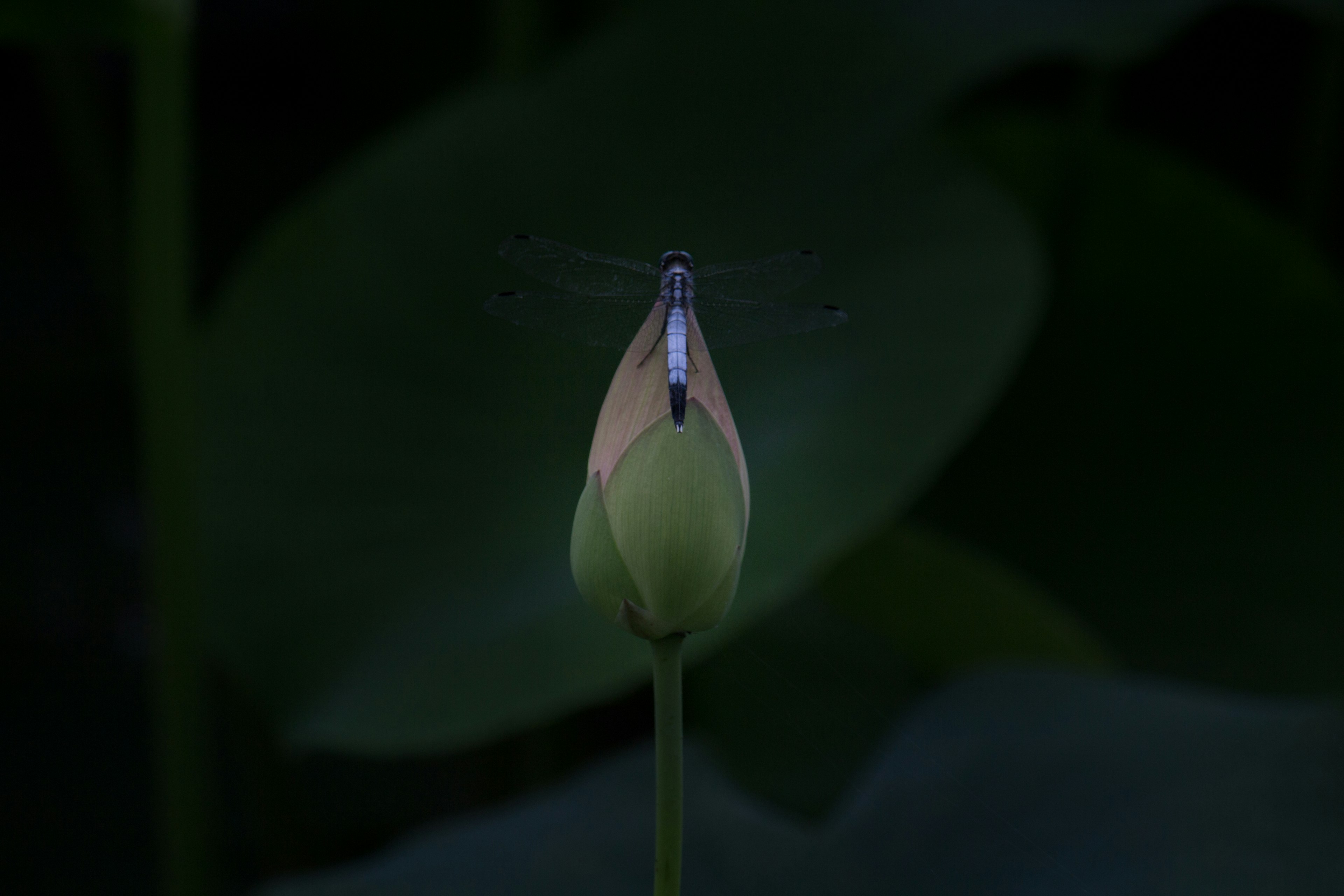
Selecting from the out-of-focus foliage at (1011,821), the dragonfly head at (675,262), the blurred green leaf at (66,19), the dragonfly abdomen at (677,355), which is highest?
the blurred green leaf at (66,19)

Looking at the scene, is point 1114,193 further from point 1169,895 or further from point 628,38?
point 1169,895

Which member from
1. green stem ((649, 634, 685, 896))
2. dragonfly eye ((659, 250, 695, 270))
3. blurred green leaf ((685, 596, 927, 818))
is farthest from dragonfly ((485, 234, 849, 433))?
blurred green leaf ((685, 596, 927, 818))

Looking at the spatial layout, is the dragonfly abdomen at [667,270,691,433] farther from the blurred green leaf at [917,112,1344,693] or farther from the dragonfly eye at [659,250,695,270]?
the blurred green leaf at [917,112,1344,693]

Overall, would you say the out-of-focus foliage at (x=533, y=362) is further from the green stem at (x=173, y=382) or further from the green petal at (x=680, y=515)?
the green petal at (x=680, y=515)

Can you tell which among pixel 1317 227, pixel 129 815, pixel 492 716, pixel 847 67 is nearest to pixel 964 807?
pixel 492 716

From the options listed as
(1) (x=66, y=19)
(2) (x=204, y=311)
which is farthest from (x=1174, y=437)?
(2) (x=204, y=311)

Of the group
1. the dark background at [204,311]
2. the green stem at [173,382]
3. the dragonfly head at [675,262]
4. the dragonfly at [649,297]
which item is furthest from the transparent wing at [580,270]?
the dark background at [204,311]
